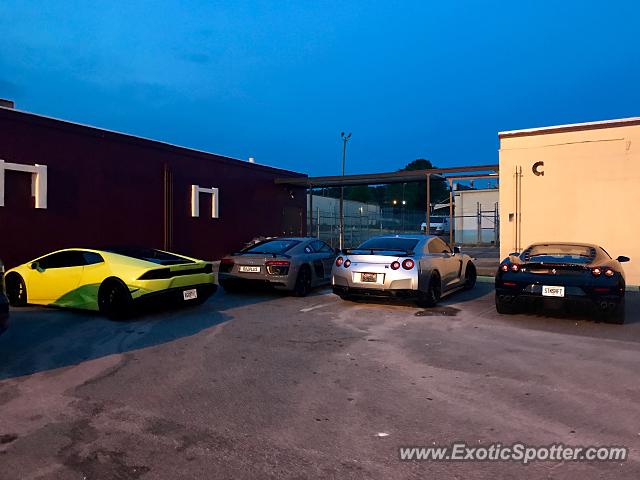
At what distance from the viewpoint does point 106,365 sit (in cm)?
537

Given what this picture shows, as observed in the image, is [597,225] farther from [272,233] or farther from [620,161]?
[272,233]

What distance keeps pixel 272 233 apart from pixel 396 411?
20.0 m

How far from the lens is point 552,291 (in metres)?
7.40

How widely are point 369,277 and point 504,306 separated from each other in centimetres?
233

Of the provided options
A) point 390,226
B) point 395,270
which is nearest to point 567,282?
point 395,270

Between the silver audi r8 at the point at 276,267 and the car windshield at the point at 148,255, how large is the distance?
1.66m

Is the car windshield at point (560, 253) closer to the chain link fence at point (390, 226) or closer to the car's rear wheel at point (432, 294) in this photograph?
the car's rear wheel at point (432, 294)

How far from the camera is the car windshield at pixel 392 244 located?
8984mm

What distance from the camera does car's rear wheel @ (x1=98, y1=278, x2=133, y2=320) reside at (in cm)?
760

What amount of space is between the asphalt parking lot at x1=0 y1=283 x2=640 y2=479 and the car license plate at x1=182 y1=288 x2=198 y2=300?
0.62 meters

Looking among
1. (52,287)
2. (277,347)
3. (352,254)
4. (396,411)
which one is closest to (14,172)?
(52,287)

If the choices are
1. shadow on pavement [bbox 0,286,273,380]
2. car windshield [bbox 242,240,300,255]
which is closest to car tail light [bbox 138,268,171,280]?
shadow on pavement [bbox 0,286,273,380]

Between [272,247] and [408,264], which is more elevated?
[272,247]

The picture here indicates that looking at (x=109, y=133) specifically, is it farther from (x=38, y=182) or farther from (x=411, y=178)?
(x=411, y=178)
